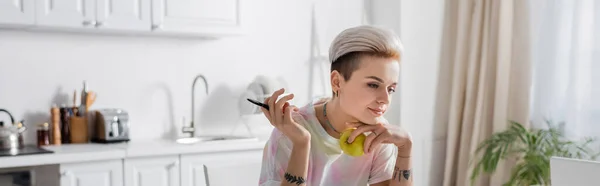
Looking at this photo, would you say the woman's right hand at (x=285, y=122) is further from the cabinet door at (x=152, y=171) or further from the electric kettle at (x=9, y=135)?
the electric kettle at (x=9, y=135)

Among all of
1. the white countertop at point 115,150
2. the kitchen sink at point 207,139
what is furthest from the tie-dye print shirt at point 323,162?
the kitchen sink at point 207,139

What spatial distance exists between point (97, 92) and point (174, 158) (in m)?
0.68

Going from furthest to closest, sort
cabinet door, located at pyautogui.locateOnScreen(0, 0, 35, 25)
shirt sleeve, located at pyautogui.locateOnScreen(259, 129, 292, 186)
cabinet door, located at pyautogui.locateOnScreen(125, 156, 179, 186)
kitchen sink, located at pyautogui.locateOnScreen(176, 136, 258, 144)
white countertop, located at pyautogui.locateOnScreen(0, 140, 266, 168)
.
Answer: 1. kitchen sink, located at pyautogui.locateOnScreen(176, 136, 258, 144)
2. cabinet door, located at pyautogui.locateOnScreen(125, 156, 179, 186)
3. cabinet door, located at pyautogui.locateOnScreen(0, 0, 35, 25)
4. white countertop, located at pyautogui.locateOnScreen(0, 140, 266, 168)
5. shirt sleeve, located at pyautogui.locateOnScreen(259, 129, 292, 186)

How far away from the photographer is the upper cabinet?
2.95 m

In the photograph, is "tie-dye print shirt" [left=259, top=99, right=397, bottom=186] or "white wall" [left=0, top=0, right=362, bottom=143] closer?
"tie-dye print shirt" [left=259, top=99, right=397, bottom=186]

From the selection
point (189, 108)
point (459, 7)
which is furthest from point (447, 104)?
point (189, 108)

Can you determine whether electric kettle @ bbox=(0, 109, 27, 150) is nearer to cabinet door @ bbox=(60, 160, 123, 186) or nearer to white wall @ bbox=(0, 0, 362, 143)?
white wall @ bbox=(0, 0, 362, 143)

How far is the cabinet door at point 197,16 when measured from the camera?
3297mm

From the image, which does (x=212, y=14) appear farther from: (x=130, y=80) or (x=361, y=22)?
(x=361, y=22)

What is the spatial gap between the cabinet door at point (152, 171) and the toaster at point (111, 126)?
0.33 m

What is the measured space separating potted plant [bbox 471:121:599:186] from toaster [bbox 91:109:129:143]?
1.88 metres

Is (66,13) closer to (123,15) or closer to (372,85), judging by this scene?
(123,15)

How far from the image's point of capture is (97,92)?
3.47 meters

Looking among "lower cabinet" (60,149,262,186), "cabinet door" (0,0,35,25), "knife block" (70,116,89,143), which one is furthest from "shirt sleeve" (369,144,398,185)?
"knife block" (70,116,89,143)
